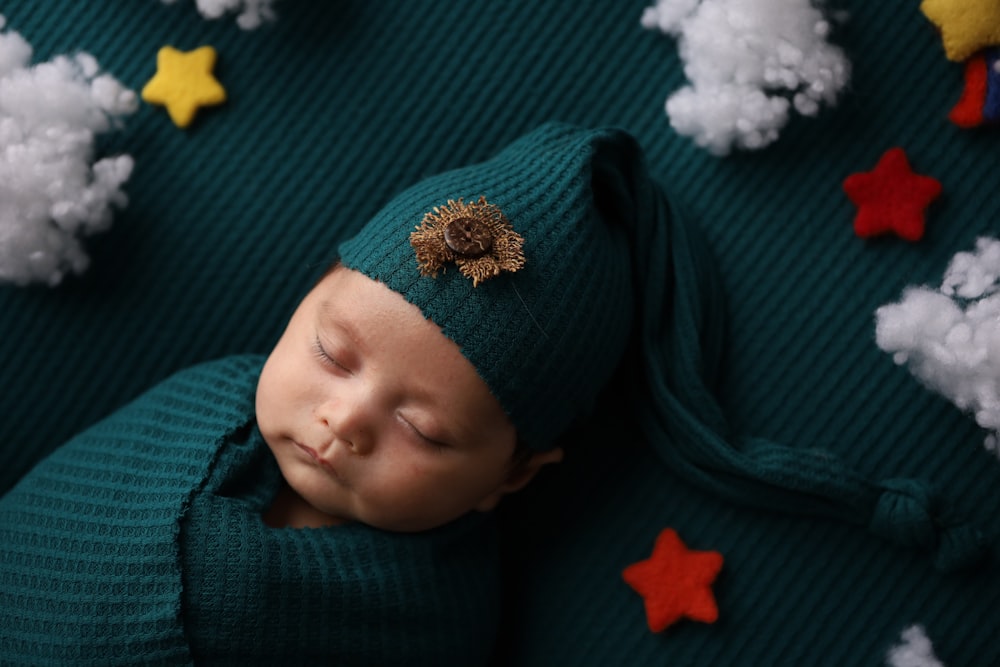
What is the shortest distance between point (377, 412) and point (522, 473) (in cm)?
22

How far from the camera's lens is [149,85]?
126 centimetres

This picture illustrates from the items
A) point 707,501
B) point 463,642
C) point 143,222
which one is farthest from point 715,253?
point 143,222

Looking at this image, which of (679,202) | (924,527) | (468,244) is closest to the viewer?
(468,244)

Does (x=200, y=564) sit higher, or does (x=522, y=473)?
(x=522, y=473)

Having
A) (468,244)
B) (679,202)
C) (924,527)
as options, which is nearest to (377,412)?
(468,244)

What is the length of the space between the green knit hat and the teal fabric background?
0.15ft

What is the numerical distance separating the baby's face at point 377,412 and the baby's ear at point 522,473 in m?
0.07

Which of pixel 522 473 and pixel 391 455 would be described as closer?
pixel 391 455

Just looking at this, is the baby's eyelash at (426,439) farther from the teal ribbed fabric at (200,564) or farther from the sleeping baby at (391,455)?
the teal ribbed fabric at (200,564)

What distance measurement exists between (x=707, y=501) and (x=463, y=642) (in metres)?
0.34

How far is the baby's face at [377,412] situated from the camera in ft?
3.23

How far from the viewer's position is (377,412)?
99 centimetres

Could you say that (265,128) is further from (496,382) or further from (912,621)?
(912,621)

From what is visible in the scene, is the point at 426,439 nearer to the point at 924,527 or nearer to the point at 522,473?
the point at 522,473
